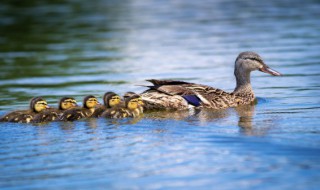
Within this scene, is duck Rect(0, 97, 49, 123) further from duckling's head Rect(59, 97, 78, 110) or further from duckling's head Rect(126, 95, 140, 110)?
duckling's head Rect(126, 95, 140, 110)

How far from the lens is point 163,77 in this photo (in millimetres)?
15211

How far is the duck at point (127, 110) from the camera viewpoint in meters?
10.7

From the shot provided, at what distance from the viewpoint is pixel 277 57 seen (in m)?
16.8

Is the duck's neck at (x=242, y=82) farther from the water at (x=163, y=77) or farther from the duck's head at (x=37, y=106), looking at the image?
the duck's head at (x=37, y=106)

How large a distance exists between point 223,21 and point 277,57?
692 cm

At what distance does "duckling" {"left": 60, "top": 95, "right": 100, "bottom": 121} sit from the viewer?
10602 millimetres

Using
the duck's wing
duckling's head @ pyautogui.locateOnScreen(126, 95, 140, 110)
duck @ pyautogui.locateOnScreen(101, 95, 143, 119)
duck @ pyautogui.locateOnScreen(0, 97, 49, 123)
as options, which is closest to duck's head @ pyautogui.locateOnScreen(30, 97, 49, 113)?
duck @ pyautogui.locateOnScreen(0, 97, 49, 123)

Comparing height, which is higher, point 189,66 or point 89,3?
point 89,3

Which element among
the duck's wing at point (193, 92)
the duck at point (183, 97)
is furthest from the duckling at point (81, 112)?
the duck's wing at point (193, 92)

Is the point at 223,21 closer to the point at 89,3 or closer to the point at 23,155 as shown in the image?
the point at 89,3

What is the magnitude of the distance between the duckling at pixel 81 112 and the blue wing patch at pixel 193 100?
126 cm

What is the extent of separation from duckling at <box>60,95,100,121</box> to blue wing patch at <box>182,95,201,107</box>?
1258 mm

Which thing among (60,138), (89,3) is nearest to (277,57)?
(60,138)

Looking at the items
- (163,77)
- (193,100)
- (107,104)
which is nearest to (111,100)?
(107,104)
